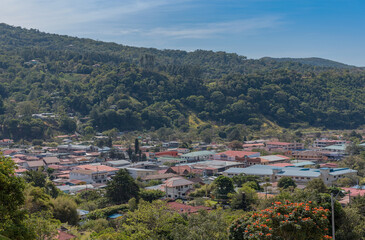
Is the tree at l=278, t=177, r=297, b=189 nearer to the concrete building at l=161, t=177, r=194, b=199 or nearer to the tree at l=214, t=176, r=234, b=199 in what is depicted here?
the tree at l=214, t=176, r=234, b=199

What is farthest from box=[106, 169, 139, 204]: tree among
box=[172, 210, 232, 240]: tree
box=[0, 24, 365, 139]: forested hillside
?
box=[0, 24, 365, 139]: forested hillside

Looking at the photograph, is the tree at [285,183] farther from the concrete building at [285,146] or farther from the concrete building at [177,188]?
the concrete building at [285,146]

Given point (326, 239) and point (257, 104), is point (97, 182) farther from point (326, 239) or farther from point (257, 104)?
point (257, 104)

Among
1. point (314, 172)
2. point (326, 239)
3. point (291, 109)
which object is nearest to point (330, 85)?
point (291, 109)

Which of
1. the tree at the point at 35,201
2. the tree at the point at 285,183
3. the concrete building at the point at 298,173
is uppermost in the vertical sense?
the tree at the point at 35,201

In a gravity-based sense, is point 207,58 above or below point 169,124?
above

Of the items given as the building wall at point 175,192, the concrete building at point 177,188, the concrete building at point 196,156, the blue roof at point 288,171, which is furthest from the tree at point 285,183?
the concrete building at point 196,156

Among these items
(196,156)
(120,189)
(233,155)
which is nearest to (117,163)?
(196,156)
